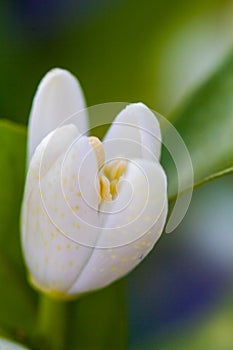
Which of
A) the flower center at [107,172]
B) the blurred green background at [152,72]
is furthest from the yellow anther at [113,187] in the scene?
the blurred green background at [152,72]

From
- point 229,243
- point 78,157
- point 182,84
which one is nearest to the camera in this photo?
point 78,157

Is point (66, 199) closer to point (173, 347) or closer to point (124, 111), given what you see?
point (124, 111)

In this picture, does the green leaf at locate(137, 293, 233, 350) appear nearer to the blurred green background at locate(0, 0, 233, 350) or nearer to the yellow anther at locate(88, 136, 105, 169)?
the blurred green background at locate(0, 0, 233, 350)

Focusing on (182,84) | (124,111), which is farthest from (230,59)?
(182,84)

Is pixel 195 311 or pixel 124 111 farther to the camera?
pixel 195 311

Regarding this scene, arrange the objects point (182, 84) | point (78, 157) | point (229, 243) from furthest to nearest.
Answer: point (182, 84), point (229, 243), point (78, 157)

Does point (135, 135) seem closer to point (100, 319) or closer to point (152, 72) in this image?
point (100, 319)

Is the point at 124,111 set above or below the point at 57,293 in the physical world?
above

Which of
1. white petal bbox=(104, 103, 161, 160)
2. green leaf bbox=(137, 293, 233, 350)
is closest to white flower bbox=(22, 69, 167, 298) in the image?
white petal bbox=(104, 103, 161, 160)
